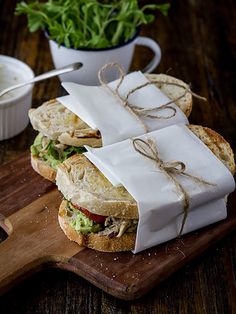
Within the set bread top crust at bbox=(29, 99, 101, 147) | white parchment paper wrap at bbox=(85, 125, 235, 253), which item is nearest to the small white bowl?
bread top crust at bbox=(29, 99, 101, 147)

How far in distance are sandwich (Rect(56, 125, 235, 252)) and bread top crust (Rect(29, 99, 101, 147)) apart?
0.69 feet

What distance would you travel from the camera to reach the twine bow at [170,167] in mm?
2783

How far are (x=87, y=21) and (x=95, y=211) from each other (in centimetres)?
141

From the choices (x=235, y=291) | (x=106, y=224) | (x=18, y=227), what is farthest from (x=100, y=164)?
(x=235, y=291)

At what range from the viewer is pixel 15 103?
3.49m

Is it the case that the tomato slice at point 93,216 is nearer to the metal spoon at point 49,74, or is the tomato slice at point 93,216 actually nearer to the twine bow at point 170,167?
the twine bow at point 170,167

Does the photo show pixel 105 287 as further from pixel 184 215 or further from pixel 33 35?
pixel 33 35

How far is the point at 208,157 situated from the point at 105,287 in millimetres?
664

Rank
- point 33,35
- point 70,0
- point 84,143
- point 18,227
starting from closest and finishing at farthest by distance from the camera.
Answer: point 18,227 → point 84,143 → point 70,0 → point 33,35

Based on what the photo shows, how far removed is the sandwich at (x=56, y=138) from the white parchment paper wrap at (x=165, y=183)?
24cm

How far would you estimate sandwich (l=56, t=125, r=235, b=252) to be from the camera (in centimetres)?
277

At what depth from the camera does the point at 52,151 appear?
3.24 m

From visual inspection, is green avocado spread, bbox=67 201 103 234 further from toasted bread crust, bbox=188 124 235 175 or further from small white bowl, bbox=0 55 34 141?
small white bowl, bbox=0 55 34 141

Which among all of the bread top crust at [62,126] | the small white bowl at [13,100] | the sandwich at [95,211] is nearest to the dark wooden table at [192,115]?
the small white bowl at [13,100]
